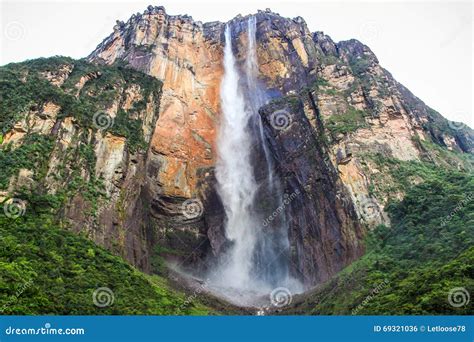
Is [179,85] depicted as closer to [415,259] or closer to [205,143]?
[205,143]

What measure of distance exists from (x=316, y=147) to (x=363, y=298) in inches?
804

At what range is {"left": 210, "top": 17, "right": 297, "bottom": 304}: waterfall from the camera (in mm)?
43875

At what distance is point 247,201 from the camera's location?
49.8 m

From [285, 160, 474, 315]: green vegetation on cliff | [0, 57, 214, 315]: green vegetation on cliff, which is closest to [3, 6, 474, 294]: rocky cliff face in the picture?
[0, 57, 214, 315]: green vegetation on cliff

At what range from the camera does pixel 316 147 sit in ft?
144

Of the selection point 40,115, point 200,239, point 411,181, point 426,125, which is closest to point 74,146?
point 40,115

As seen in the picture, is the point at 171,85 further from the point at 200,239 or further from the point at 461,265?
the point at 461,265

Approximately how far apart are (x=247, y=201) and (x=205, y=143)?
29.9ft

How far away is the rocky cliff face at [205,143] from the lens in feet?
119

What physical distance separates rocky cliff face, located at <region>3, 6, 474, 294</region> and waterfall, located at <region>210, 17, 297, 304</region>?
3.89 ft

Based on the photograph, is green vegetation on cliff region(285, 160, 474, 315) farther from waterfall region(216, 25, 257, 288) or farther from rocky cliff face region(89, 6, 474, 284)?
waterfall region(216, 25, 257, 288)

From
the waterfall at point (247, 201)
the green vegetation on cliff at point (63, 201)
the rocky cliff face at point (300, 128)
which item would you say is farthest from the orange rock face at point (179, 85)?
the green vegetation on cliff at point (63, 201)

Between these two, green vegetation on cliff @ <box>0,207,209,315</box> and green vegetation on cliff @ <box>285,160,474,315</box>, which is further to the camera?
green vegetation on cliff @ <box>285,160,474,315</box>

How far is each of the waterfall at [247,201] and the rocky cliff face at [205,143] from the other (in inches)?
46.6
